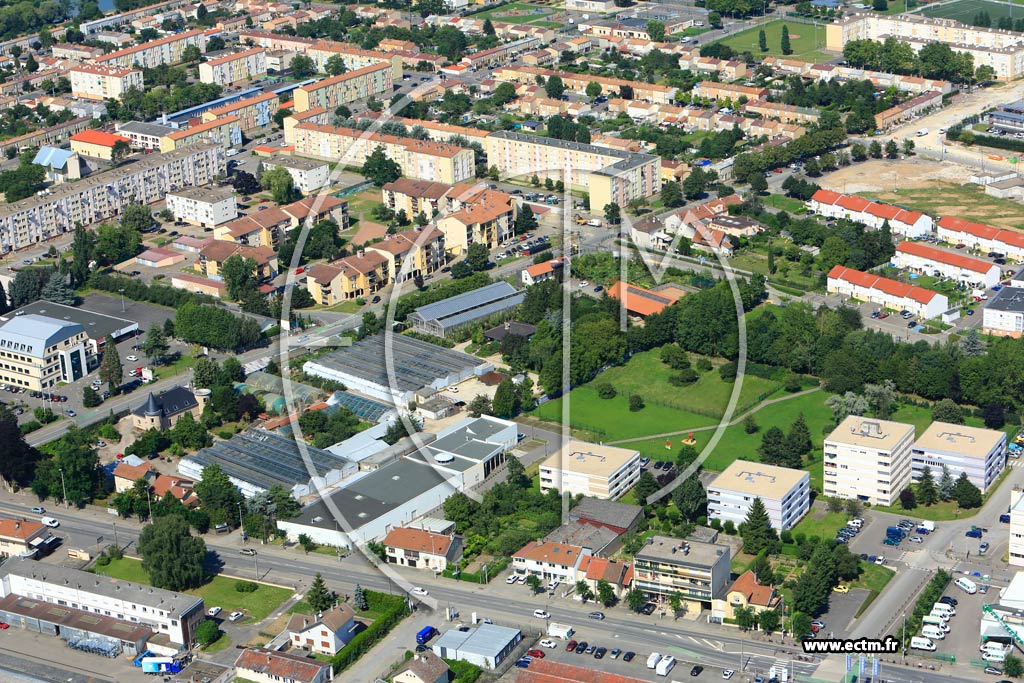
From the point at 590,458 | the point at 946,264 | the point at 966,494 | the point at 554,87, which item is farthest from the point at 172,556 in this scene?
the point at 554,87

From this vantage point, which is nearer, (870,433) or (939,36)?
(870,433)

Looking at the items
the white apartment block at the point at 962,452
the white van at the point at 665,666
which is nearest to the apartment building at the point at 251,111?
the white apartment block at the point at 962,452

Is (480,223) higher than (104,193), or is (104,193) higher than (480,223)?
(104,193)

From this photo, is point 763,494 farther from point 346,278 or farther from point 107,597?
point 346,278

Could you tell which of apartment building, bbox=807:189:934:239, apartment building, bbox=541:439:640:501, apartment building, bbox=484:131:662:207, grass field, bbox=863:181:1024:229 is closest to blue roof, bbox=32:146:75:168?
apartment building, bbox=484:131:662:207

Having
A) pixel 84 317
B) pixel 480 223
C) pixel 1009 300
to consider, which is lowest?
pixel 1009 300

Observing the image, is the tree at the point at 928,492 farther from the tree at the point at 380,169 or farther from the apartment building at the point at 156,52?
the apartment building at the point at 156,52
